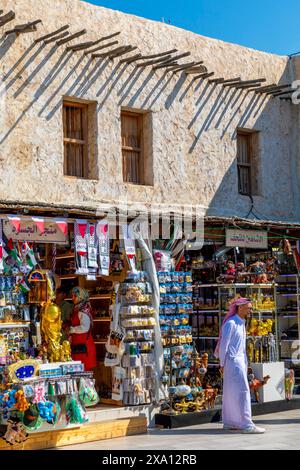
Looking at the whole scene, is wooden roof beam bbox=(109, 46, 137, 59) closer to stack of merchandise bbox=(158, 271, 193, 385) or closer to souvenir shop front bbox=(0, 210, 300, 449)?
souvenir shop front bbox=(0, 210, 300, 449)

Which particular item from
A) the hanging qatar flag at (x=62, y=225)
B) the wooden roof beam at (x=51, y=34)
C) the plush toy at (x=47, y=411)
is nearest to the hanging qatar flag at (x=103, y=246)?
the hanging qatar flag at (x=62, y=225)

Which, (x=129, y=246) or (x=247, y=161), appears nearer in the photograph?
(x=129, y=246)

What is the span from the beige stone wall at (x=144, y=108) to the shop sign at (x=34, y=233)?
126 cm

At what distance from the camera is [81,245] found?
11828 millimetres

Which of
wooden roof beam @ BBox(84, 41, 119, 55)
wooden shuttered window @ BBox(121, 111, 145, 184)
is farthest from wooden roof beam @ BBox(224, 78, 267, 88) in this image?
wooden roof beam @ BBox(84, 41, 119, 55)

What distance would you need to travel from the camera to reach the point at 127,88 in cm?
1453

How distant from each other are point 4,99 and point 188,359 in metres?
5.01

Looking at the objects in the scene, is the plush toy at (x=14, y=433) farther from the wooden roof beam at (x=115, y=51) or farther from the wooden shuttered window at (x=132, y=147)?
the wooden roof beam at (x=115, y=51)

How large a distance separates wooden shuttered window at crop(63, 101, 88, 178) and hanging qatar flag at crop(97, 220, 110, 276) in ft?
6.80

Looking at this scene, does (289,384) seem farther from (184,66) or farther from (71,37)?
(71,37)

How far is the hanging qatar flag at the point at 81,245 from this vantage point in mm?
11781

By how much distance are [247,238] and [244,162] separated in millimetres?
3107

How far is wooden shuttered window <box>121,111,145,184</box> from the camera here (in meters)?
14.8

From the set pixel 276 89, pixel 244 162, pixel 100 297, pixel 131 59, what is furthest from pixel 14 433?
pixel 276 89
